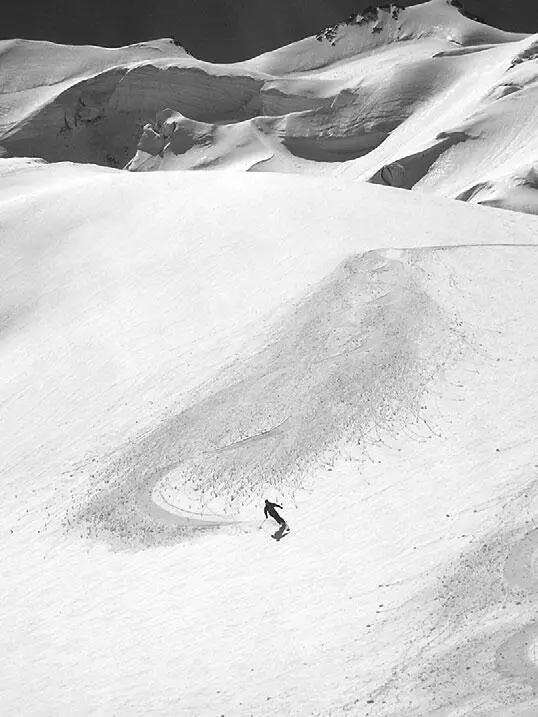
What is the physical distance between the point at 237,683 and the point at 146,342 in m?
14.0

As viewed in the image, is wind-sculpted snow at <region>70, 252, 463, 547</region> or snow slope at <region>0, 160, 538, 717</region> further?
wind-sculpted snow at <region>70, 252, 463, 547</region>

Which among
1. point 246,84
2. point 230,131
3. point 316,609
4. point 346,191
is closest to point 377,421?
point 316,609

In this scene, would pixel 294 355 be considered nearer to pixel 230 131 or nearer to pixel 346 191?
pixel 346 191

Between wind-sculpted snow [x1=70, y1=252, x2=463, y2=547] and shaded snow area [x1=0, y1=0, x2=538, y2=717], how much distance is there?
0.07m

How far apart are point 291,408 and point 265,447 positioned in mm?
1456

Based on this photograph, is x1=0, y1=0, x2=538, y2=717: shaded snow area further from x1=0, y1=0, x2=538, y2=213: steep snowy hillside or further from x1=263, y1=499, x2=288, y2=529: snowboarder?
x1=0, y1=0, x2=538, y2=213: steep snowy hillside

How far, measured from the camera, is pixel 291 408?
2112cm

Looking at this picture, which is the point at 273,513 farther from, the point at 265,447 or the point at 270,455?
the point at 265,447

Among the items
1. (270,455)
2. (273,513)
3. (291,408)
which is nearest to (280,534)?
(273,513)

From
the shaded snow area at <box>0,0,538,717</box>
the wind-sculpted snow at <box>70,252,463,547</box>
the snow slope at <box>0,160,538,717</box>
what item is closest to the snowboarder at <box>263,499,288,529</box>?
the shaded snow area at <box>0,0,538,717</box>

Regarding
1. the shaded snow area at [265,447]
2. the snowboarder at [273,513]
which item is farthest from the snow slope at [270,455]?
the snowboarder at [273,513]

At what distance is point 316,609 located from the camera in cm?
1457

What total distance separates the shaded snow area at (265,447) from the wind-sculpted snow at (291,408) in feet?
0.23

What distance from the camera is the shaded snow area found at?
13.5 metres
